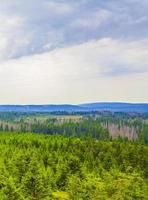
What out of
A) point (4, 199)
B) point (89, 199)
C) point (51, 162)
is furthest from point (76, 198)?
point (51, 162)

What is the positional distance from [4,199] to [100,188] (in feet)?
40.8

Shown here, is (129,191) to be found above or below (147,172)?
above

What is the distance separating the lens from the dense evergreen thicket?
5203cm

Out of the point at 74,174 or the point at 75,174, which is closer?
the point at 75,174

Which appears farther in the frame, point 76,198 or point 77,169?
point 77,169

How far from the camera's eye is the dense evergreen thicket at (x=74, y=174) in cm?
5203

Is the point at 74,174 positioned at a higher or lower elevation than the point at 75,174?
lower

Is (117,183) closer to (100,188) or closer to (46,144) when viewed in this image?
(100,188)

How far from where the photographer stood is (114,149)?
135 m

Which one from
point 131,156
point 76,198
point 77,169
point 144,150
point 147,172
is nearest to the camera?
point 76,198

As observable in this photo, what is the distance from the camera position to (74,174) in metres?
80.4

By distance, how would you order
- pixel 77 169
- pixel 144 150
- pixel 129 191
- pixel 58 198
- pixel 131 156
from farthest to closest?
pixel 144 150, pixel 131 156, pixel 77 169, pixel 58 198, pixel 129 191

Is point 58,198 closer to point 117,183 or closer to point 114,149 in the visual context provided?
point 117,183

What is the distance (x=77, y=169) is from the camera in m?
88.1
